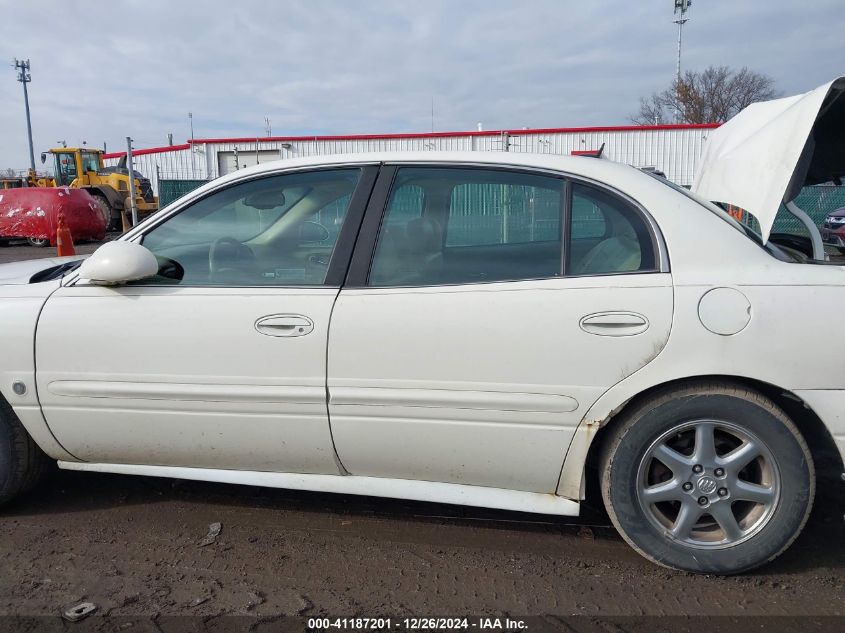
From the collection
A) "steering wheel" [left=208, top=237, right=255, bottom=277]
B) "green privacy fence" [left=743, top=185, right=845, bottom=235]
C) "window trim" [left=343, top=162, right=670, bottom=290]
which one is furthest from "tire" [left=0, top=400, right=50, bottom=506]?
"green privacy fence" [left=743, top=185, right=845, bottom=235]

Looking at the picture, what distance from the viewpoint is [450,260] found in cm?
276

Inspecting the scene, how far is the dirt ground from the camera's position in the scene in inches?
96.0

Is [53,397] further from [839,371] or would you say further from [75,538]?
[839,371]

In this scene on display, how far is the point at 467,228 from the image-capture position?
9.65ft

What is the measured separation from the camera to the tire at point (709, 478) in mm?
2453

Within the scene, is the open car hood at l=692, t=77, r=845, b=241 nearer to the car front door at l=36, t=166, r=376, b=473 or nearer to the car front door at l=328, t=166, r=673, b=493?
the car front door at l=328, t=166, r=673, b=493

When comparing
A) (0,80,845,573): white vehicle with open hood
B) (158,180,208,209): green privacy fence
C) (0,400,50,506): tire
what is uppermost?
(158,180,208,209): green privacy fence

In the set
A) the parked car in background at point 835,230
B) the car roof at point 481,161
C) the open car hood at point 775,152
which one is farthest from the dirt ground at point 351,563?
the parked car in background at point 835,230

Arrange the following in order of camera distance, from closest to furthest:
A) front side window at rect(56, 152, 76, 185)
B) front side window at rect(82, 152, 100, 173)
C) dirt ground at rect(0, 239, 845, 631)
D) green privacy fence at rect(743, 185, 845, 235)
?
dirt ground at rect(0, 239, 845, 631) < green privacy fence at rect(743, 185, 845, 235) < front side window at rect(56, 152, 76, 185) < front side window at rect(82, 152, 100, 173)

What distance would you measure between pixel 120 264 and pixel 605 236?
1952mm

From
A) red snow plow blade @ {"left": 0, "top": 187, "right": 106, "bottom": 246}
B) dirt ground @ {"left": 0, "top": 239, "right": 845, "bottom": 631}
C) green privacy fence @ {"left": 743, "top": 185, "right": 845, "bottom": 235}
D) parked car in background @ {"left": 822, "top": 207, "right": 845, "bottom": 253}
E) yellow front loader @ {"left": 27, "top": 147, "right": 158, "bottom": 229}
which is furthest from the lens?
yellow front loader @ {"left": 27, "top": 147, "right": 158, "bottom": 229}

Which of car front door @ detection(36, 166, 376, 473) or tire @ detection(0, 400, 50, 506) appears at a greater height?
car front door @ detection(36, 166, 376, 473)

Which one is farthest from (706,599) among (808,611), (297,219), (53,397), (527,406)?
(53,397)

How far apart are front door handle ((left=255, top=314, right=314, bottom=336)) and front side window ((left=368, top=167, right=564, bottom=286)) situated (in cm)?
31
